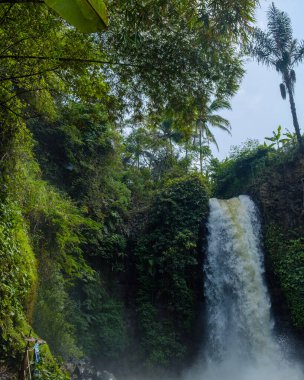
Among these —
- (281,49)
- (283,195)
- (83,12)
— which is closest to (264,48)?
(281,49)

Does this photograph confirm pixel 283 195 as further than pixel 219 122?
No

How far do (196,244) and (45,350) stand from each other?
8.81m

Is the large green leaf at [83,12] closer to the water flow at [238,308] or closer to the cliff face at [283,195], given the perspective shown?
the water flow at [238,308]

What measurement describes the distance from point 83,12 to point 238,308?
11963 mm

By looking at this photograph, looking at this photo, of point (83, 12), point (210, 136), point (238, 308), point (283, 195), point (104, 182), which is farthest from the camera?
point (210, 136)

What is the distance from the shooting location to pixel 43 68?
4.71 metres

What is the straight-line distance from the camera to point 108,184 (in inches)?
517

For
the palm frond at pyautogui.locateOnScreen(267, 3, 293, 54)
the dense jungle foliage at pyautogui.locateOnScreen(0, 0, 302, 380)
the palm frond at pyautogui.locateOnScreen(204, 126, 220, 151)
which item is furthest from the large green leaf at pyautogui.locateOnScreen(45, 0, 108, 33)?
the palm frond at pyautogui.locateOnScreen(204, 126, 220, 151)

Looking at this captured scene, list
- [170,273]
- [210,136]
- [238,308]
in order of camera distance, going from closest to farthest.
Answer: [238,308]
[170,273]
[210,136]

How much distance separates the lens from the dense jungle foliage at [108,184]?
16.0 ft

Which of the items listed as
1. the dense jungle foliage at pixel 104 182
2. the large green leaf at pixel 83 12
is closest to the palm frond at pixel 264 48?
the dense jungle foliage at pixel 104 182

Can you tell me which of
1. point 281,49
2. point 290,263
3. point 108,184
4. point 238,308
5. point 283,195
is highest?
point 281,49

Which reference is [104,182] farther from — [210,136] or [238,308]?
[210,136]

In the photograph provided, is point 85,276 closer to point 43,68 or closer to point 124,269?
point 124,269
